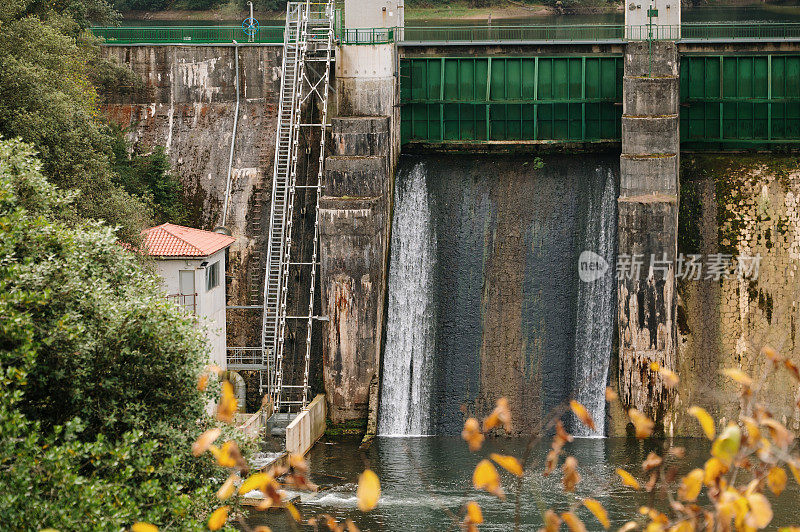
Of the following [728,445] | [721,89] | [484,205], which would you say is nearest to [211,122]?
[484,205]

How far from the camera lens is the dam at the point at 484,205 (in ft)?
117

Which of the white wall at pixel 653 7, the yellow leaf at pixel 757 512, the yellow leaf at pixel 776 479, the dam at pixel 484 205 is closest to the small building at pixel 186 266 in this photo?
the dam at pixel 484 205

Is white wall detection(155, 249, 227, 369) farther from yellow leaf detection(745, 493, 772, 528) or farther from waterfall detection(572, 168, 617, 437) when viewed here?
yellow leaf detection(745, 493, 772, 528)

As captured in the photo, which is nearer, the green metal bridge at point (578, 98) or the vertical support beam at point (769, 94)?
the vertical support beam at point (769, 94)

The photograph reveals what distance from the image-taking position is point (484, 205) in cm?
3866

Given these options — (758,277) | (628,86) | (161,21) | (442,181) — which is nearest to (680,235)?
(758,277)

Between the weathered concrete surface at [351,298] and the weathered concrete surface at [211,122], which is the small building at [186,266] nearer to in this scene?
the weathered concrete surface at [351,298]

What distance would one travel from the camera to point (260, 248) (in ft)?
129

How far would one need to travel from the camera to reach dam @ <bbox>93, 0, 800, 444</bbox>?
117 ft

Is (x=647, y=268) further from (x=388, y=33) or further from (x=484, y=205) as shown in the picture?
(x=388, y=33)

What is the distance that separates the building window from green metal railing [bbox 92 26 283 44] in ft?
36.1

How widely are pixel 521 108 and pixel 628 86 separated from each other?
449 cm

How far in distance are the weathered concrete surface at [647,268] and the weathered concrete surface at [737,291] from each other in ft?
3.59

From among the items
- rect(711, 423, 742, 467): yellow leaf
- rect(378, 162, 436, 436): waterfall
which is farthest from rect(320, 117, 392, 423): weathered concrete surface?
rect(711, 423, 742, 467): yellow leaf
